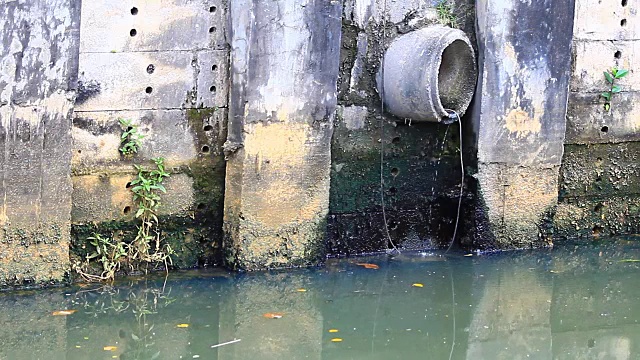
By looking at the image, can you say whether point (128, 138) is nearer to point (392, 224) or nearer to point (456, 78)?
point (392, 224)

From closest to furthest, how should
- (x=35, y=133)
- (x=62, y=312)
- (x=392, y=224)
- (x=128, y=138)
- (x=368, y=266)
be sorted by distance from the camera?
(x=62, y=312), (x=35, y=133), (x=128, y=138), (x=368, y=266), (x=392, y=224)

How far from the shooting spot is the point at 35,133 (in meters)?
5.58

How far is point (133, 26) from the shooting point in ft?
19.6

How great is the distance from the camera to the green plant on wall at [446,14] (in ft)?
22.2

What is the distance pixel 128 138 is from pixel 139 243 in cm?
58

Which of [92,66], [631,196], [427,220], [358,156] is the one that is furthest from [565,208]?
[92,66]

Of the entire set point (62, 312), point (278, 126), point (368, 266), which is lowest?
point (62, 312)

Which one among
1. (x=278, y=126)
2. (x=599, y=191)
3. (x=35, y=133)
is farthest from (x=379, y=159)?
(x=35, y=133)

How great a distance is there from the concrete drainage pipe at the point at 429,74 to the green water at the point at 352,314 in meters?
0.95

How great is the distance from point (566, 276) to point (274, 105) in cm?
201

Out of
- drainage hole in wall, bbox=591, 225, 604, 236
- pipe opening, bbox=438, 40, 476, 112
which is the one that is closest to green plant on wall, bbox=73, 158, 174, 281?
pipe opening, bbox=438, 40, 476, 112

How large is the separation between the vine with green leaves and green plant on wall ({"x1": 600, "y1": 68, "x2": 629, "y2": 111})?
118 inches

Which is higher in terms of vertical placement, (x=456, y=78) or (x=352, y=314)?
(x=456, y=78)

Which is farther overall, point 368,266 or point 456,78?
point 456,78
